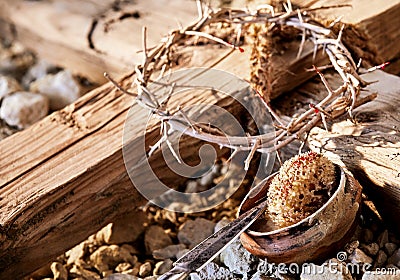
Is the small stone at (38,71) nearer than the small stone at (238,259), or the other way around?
the small stone at (238,259)

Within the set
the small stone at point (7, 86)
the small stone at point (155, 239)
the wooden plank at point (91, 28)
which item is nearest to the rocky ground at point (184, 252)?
the small stone at point (155, 239)

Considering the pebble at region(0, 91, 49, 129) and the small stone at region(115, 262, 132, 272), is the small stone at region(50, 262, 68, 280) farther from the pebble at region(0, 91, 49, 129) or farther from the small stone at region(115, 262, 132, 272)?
the pebble at region(0, 91, 49, 129)

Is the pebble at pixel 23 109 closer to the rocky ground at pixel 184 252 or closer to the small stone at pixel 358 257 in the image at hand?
the rocky ground at pixel 184 252

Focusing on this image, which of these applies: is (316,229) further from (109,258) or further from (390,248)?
(109,258)

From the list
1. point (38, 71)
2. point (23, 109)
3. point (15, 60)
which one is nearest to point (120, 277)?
point (23, 109)

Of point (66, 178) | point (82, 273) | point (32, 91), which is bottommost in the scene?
point (82, 273)

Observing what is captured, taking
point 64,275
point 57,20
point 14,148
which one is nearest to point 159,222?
point 64,275

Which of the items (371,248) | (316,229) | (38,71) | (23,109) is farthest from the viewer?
(38,71)
